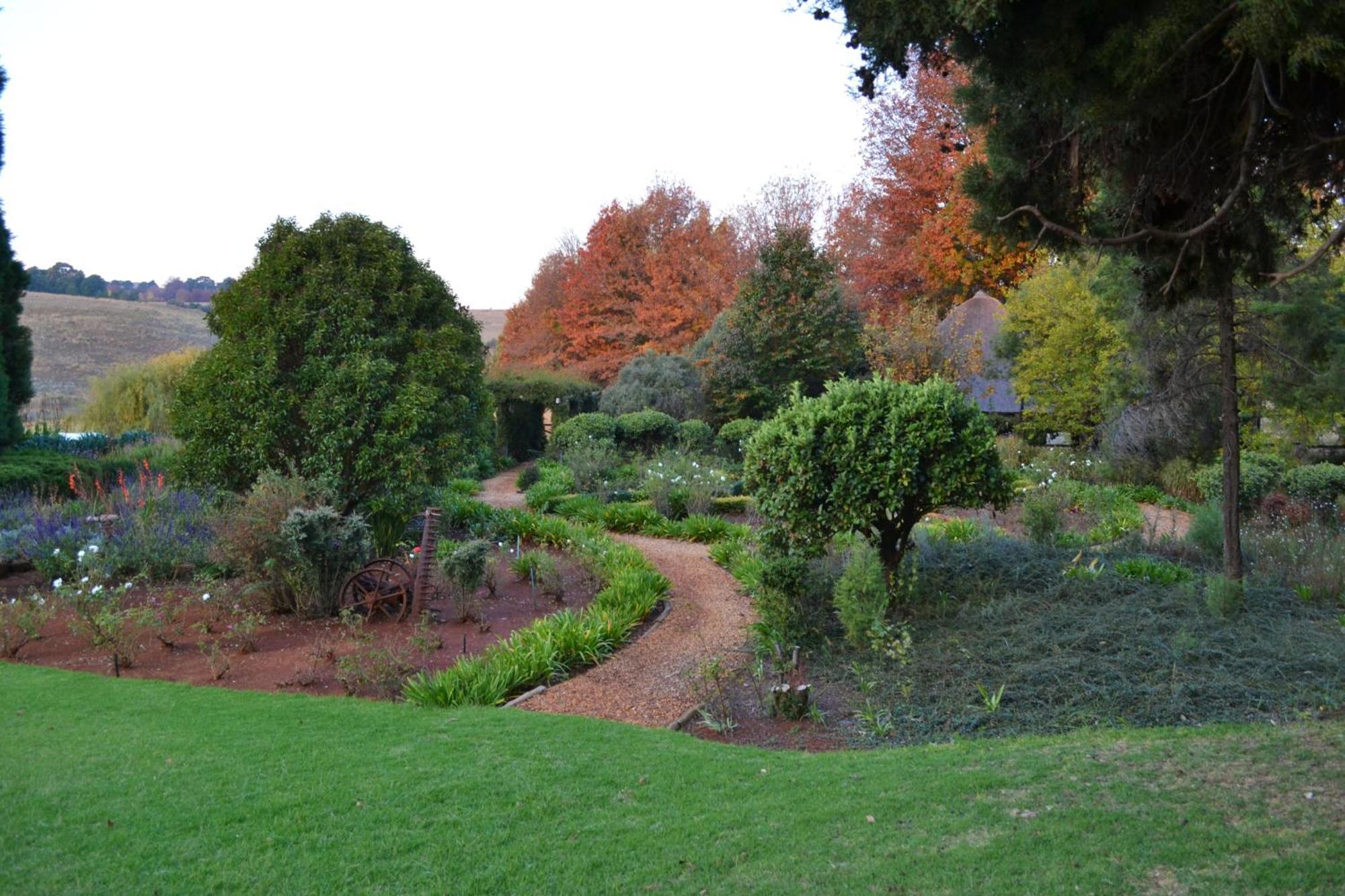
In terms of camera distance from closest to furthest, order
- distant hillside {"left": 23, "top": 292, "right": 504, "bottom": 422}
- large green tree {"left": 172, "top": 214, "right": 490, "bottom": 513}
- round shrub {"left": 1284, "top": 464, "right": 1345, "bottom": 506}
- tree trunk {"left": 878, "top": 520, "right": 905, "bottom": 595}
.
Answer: tree trunk {"left": 878, "top": 520, "right": 905, "bottom": 595}, large green tree {"left": 172, "top": 214, "right": 490, "bottom": 513}, round shrub {"left": 1284, "top": 464, "right": 1345, "bottom": 506}, distant hillside {"left": 23, "top": 292, "right": 504, "bottom": 422}

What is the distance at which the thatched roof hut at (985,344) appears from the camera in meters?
21.3

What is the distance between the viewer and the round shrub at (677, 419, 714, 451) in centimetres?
2027

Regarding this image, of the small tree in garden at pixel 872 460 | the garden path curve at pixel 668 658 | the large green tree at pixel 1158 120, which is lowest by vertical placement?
the garden path curve at pixel 668 658

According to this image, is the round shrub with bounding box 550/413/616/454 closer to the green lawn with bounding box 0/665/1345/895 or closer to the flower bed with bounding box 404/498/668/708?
the flower bed with bounding box 404/498/668/708

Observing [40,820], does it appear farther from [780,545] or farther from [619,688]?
[780,545]

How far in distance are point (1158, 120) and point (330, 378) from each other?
834cm

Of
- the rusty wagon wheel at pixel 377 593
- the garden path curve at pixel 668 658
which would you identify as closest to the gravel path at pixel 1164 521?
the garden path curve at pixel 668 658

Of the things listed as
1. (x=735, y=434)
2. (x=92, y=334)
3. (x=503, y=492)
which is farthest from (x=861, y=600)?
(x=92, y=334)

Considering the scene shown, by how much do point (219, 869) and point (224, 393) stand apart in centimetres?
781

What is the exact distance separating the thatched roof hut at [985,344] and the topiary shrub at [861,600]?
14235mm

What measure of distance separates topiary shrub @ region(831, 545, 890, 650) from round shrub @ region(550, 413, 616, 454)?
12920mm

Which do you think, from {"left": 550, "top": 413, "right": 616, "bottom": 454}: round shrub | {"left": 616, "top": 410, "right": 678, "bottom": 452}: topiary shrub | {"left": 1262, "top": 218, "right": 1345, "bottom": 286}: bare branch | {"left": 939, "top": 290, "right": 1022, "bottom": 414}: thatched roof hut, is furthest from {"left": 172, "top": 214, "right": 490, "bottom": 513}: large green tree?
{"left": 939, "top": 290, "right": 1022, "bottom": 414}: thatched roof hut

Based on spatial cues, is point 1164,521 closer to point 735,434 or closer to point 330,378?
point 735,434

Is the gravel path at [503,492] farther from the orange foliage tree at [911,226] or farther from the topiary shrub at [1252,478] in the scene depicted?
the orange foliage tree at [911,226]
